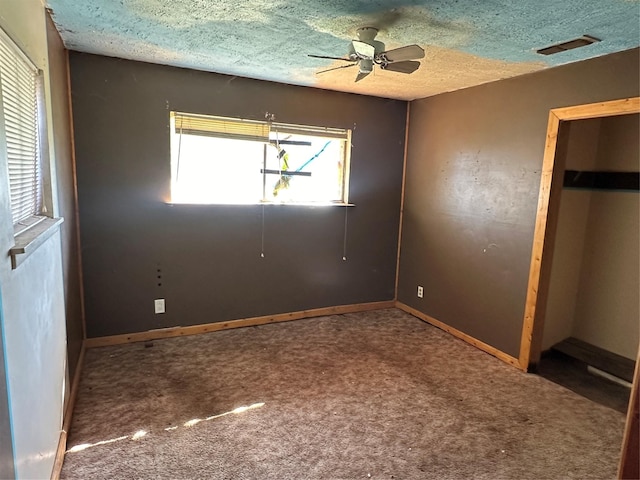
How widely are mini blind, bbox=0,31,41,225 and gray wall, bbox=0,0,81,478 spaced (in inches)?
2.6

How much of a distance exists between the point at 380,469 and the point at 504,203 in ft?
7.68

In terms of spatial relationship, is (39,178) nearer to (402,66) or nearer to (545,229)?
(402,66)

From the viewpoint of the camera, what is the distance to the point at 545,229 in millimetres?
2992

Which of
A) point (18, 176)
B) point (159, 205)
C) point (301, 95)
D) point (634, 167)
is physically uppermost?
point (301, 95)

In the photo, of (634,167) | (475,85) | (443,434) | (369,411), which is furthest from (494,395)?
(475,85)

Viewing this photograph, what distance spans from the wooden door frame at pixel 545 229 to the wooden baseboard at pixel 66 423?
10.3 ft

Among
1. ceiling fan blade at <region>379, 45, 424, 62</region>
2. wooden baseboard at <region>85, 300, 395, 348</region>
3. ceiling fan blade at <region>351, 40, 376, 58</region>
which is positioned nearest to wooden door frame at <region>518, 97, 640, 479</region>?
ceiling fan blade at <region>379, 45, 424, 62</region>

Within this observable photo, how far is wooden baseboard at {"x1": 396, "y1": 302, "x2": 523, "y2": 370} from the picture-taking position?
3281 millimetres

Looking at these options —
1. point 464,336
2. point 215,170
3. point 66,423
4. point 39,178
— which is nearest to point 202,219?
point 215,170

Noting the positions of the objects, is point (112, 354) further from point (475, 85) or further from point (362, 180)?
point (475, 85)

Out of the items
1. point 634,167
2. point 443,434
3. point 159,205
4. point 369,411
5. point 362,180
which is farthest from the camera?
point 362,180

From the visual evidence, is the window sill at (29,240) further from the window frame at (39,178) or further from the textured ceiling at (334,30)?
the textured ceiling at (334,30)

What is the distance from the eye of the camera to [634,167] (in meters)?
3.14

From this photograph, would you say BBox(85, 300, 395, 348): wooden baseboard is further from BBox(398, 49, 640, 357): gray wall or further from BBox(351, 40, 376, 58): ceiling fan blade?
BBox(351, 40, 376, 58): ceiling fan blade
